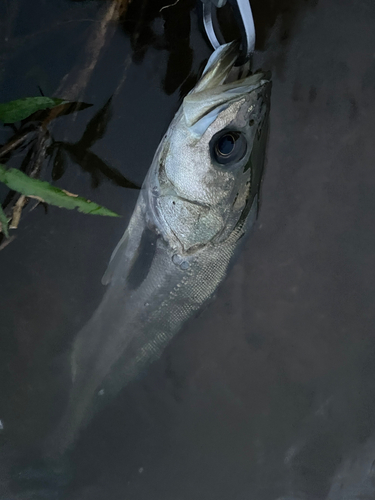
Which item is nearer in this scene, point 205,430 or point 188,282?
point 188,282

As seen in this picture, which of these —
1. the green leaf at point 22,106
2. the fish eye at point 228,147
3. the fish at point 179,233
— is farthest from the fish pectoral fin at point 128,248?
the green leaf at point 22,106

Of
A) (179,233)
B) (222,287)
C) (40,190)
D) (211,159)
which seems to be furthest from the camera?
(222,287)

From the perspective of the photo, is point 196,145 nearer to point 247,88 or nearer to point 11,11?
point 247,88

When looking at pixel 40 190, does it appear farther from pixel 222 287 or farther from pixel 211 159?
pixel 222 287

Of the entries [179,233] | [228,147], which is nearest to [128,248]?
[179,233]

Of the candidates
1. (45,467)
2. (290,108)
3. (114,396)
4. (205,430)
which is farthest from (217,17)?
(45,467)

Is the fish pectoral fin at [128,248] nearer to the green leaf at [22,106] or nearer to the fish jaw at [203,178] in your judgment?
the fish jaw at [203,178]

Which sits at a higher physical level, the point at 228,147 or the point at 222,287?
the point at 228,147
